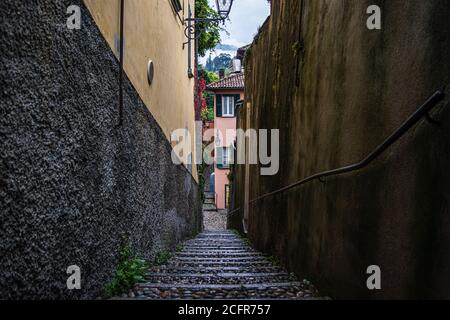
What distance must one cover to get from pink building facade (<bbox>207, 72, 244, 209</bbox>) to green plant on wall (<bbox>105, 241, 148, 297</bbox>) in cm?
2223

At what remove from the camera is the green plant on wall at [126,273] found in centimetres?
309

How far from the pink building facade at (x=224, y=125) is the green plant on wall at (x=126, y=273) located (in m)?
22.2

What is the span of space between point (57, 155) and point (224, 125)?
79.1ft

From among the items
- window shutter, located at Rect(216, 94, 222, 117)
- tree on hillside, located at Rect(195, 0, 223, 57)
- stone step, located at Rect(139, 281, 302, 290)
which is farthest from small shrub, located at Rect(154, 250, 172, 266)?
window shutter, located at Rect(216, 94, 222, 117)

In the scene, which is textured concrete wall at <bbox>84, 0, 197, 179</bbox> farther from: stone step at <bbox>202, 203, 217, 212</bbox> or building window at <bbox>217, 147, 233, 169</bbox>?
stone step at <bbox>202, 203, 217, 212</bbox>

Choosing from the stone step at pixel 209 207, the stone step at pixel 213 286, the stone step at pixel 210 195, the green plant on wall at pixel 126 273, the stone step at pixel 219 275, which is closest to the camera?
the green plant on wall at pixel 126 273

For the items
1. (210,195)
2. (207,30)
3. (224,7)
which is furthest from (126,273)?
(210,195)

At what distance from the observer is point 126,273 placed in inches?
130

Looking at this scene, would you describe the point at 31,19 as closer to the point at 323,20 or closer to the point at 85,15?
the point at 85,15

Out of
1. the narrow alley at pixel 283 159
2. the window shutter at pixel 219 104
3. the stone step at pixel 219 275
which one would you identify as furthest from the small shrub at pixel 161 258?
the window shutter at pixel 219 104

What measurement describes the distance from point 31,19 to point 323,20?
108 inches

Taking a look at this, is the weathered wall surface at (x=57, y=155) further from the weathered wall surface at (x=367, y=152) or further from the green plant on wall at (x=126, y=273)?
the weathered wall surface at (x=367, y=152)

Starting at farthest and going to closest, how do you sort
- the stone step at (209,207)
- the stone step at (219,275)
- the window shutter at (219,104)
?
the stone step at (209,207)
the window shutter at (219,104)
the stone step at (219,275)
